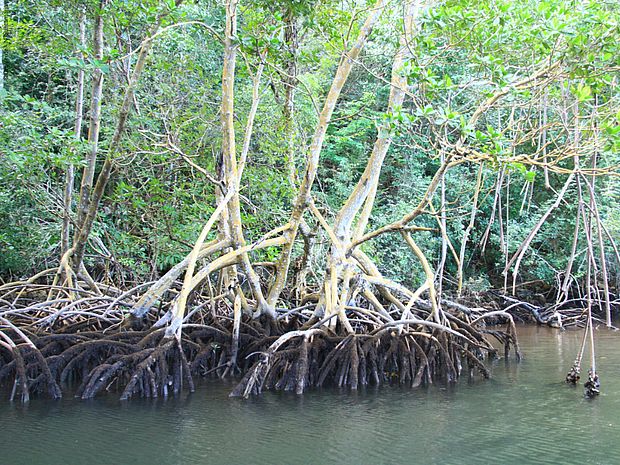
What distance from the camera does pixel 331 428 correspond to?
18.8ft

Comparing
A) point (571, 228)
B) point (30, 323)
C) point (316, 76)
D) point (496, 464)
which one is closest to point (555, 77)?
point (496, 464)

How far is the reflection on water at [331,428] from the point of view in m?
4.99

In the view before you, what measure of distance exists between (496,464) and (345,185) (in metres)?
11.0

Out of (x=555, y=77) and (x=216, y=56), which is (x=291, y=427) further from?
(x=216, y=56)

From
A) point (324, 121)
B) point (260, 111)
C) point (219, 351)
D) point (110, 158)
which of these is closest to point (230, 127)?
point (324, 121)

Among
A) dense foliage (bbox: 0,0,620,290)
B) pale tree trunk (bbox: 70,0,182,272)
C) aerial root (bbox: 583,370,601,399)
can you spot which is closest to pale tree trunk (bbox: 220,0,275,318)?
dense foliage (bbox: 0,0,620,290)

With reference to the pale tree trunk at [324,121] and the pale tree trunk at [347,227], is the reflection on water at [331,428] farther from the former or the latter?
the pale tree trunk at [324,121]

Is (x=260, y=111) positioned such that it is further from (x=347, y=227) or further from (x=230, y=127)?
(x=347, y=227)

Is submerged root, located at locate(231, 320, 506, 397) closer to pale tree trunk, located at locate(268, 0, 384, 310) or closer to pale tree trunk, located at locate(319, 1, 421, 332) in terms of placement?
pale tree trunk, located at locate(319, 1, 421, 332)

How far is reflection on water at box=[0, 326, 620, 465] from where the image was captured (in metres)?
4.99

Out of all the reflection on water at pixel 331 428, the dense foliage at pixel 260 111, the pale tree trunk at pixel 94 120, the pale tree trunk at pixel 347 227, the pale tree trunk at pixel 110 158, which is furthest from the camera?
the pale tree trunk at pixel 94 120

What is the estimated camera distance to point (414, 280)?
1484 centimetres

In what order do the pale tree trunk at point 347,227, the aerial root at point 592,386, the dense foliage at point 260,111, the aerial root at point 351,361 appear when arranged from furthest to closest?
the pale tree trunk at point 347,227
the aerial root at point 351,361
the aerial root at point 592,386
the dense foliage at point 260,111

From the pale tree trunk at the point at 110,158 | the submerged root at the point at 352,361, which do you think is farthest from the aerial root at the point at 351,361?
the pale tree trunk at the point at 110,158
